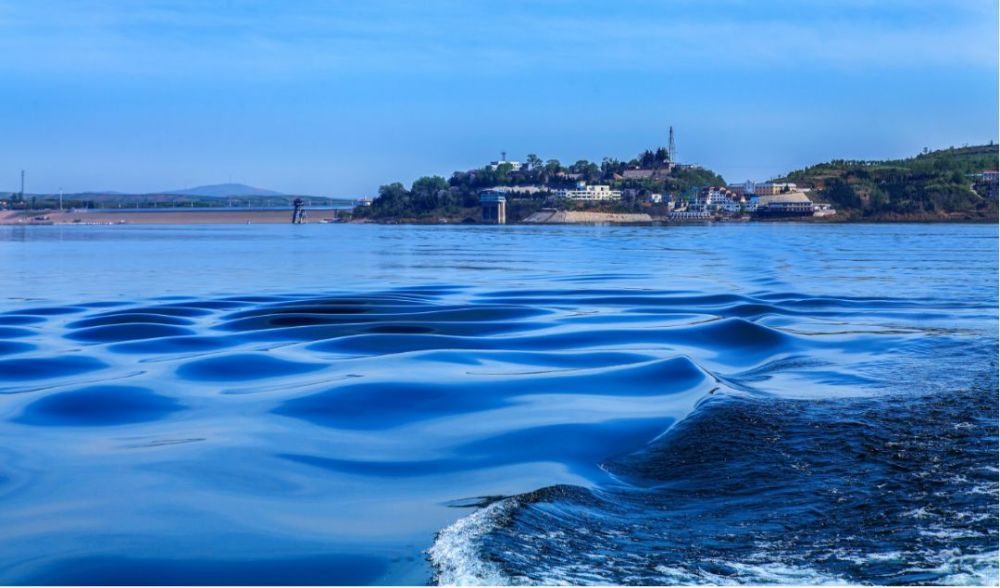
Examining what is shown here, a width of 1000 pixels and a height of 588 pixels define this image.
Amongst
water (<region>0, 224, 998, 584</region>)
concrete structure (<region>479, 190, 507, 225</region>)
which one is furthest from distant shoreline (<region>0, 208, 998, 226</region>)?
water (<region>0, 224, 998, 584</region>)

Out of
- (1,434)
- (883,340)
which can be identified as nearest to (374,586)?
(1,434)

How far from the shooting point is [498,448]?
223 inches

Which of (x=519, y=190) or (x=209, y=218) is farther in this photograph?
(x=209, y=218)

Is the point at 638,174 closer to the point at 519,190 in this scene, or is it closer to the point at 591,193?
the point at 591,193

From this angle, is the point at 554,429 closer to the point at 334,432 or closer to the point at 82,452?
the point at 334,432

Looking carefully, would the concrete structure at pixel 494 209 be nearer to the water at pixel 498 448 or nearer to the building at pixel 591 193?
the building at pixel 591 193

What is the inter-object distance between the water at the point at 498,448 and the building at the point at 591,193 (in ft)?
473

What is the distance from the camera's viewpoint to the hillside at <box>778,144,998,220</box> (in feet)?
364

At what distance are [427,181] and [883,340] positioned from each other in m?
172

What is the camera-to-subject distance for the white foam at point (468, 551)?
139 inches

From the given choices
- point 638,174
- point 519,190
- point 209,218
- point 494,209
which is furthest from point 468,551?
point 638,174

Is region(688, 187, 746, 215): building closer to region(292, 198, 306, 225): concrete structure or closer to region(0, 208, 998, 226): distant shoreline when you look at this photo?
region(0, 208, 998, 226): distant shoreline

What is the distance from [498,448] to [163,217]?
17044cm

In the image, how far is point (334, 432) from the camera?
19.6 feet
